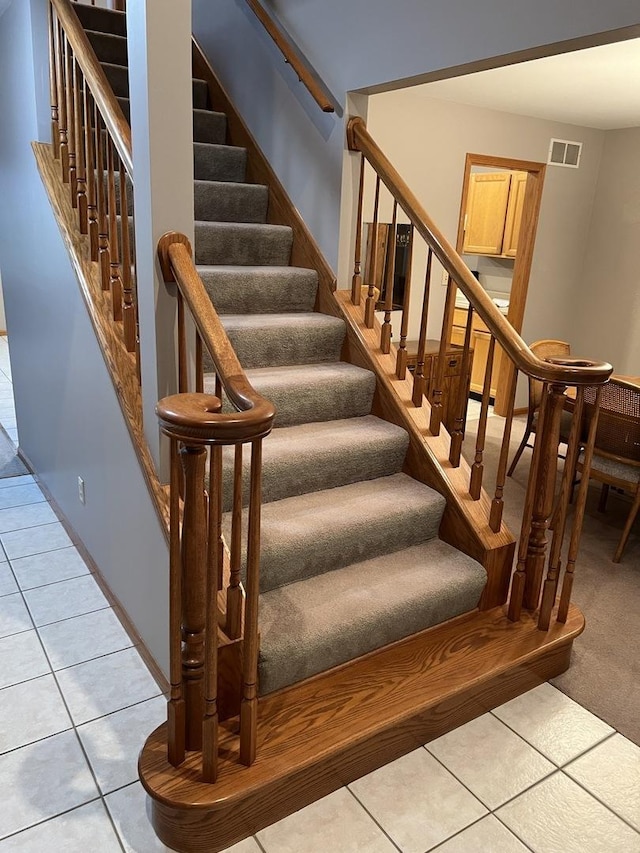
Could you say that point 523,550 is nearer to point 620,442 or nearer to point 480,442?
point 480,442

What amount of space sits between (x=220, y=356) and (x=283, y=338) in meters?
1.26

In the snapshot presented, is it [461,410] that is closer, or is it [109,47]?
[461,410]

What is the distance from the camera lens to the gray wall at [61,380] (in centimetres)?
241

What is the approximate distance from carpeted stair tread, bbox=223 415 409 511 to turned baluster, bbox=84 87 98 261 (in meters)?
0.99

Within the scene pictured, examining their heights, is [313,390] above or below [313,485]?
above

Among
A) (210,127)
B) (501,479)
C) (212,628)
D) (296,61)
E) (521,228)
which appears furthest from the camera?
(521,228)

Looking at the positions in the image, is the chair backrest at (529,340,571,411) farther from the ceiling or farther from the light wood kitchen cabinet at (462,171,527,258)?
the light wood kitchen cabinet at (462,171,527,258)

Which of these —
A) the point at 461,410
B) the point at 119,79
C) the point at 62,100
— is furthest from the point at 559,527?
the point at 119,79

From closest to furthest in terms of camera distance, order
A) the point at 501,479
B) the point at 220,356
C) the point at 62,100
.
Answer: the point at 220,356 < the point at 501,479 < the point at 62,100

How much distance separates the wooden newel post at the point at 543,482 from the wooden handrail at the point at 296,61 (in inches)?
67.2

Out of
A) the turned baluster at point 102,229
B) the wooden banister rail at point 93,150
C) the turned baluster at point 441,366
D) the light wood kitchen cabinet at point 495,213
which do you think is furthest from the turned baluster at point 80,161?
the light wood kitchen cabinet at point 495,213

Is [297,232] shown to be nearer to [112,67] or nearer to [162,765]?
[112,67]

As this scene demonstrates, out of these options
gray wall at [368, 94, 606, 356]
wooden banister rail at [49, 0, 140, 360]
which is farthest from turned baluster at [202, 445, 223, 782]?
gray wall at [368, 94, 606, 356]

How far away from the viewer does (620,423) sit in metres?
3.32
